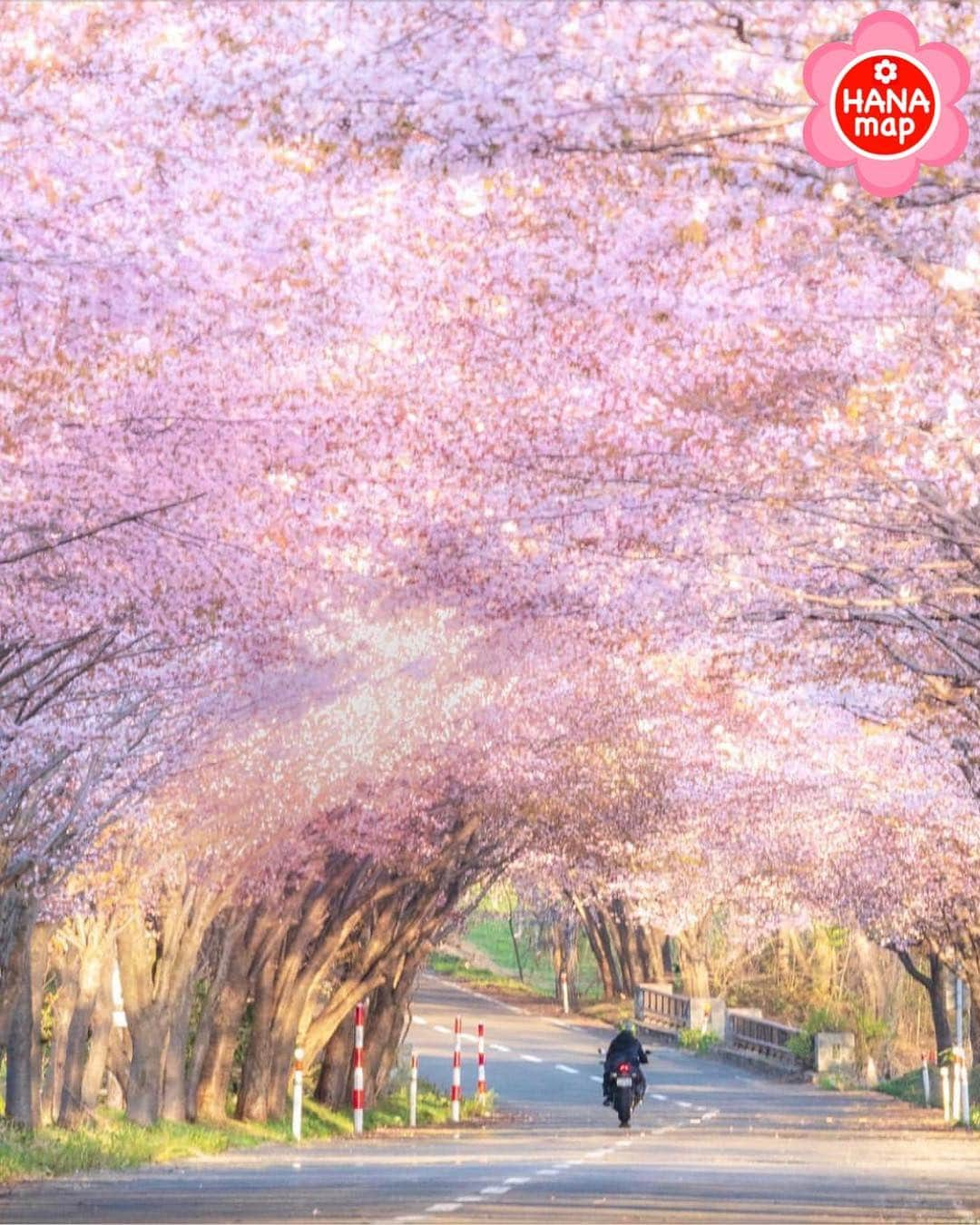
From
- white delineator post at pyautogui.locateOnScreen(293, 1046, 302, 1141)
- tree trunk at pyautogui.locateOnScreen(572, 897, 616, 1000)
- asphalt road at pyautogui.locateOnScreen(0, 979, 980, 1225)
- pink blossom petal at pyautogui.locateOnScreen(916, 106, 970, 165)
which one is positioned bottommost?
asphalt road at pyautogui.locateOnScreen(0, 979, 980, 1225)

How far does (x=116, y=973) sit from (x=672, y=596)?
1755 cm

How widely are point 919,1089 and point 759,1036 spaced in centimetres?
1349

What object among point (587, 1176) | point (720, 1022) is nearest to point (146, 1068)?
point (587, 1176)

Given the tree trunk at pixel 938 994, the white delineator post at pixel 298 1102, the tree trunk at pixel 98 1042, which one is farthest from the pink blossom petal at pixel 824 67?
→ the tree trunk at pixel 938 994

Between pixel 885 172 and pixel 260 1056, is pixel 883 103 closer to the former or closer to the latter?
pixel 885 172

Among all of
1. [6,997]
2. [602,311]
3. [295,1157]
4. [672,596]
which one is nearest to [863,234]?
[602,311]

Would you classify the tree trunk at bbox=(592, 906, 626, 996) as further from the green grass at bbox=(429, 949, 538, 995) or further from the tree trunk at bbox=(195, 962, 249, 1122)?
the tree trunk at bbox=(195, 962, 249, 1122)

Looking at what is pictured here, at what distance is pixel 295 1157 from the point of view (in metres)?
29.2

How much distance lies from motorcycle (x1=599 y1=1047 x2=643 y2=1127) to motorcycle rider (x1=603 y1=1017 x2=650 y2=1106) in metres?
0.03

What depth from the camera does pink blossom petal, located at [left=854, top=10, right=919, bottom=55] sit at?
1081 centimetres

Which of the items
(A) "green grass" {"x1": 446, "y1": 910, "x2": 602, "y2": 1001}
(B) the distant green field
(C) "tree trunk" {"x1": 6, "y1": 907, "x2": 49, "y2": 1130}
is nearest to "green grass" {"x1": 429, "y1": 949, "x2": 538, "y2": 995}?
(A) "green grass" {"x1": 446, "y1": 910, "x2": 602, "y2": 1001}

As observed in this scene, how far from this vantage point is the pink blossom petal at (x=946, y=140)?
11.0 meters

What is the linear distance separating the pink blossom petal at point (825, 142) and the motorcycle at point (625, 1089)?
2955 cm

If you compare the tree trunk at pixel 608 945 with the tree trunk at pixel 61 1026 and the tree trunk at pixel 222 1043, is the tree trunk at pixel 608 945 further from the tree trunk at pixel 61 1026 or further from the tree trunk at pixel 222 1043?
A: the tree trunk at pixel 61 1026
